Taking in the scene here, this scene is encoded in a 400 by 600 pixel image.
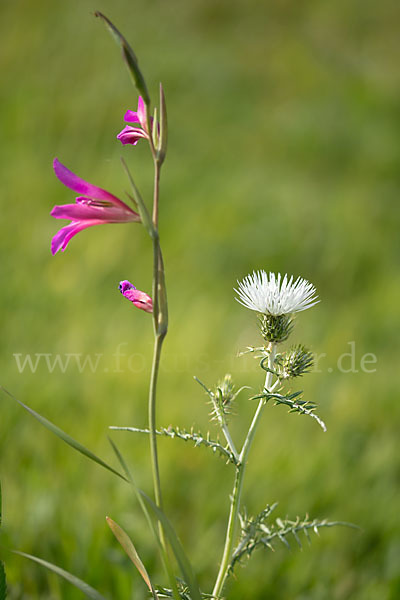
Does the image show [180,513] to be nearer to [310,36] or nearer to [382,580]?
[382,580]

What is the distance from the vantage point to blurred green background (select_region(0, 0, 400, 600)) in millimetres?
1032

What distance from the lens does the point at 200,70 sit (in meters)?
3.87

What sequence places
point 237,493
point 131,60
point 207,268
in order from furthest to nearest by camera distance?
point 207,268, point 237,493, point 131,60

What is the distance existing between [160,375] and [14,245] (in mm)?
1018

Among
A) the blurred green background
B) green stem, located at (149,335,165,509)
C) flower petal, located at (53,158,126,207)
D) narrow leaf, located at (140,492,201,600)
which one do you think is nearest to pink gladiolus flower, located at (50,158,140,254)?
flower petal, located at (53,158,126,207)

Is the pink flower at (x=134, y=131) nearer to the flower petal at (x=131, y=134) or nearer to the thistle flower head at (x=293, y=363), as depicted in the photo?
the flower petal at (x=131, y=134)

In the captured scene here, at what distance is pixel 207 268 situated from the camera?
2.20 meters

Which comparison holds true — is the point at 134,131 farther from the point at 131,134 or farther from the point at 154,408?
the point at 154,408

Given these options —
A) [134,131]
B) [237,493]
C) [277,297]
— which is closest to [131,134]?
[134,131]

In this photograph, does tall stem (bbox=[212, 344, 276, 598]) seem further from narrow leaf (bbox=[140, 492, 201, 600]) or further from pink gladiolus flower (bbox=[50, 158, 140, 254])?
pink gladiolus flower (bbox=[50, 158, 140, 254])

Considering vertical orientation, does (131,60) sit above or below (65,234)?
above

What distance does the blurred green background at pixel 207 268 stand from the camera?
3.39 ft

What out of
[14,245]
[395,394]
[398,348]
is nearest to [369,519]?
[395,394]

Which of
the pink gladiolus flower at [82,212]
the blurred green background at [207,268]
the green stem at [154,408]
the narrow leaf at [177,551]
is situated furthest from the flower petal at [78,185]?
the blurred green background at [207,268]
